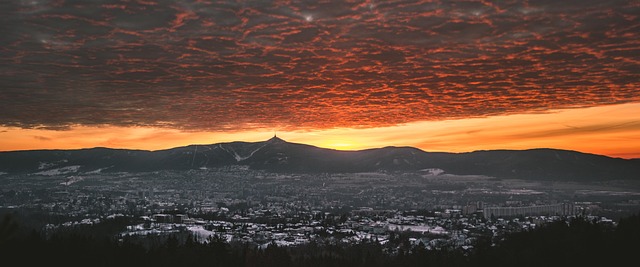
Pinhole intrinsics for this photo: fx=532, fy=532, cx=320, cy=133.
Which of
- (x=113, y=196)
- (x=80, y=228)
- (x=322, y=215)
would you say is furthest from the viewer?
(x=113, y=196)

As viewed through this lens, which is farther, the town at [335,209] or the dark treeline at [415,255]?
the town at [335,209]

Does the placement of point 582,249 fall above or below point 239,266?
above

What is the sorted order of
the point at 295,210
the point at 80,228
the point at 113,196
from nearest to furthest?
→ the point at 80,228 < the point at 295,210 < the point at 113,196

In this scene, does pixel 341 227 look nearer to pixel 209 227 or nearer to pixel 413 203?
pixel 209 227

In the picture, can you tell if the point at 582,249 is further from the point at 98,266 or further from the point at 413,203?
the point at 413,203

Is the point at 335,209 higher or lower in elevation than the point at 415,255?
lower

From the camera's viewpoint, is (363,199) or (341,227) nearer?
(341,227)

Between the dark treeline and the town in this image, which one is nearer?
the dark treeline

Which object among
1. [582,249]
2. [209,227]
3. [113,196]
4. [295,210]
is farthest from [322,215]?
[582,249]

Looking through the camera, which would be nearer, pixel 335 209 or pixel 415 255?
pixel 415 255

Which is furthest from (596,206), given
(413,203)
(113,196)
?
(113,196)
